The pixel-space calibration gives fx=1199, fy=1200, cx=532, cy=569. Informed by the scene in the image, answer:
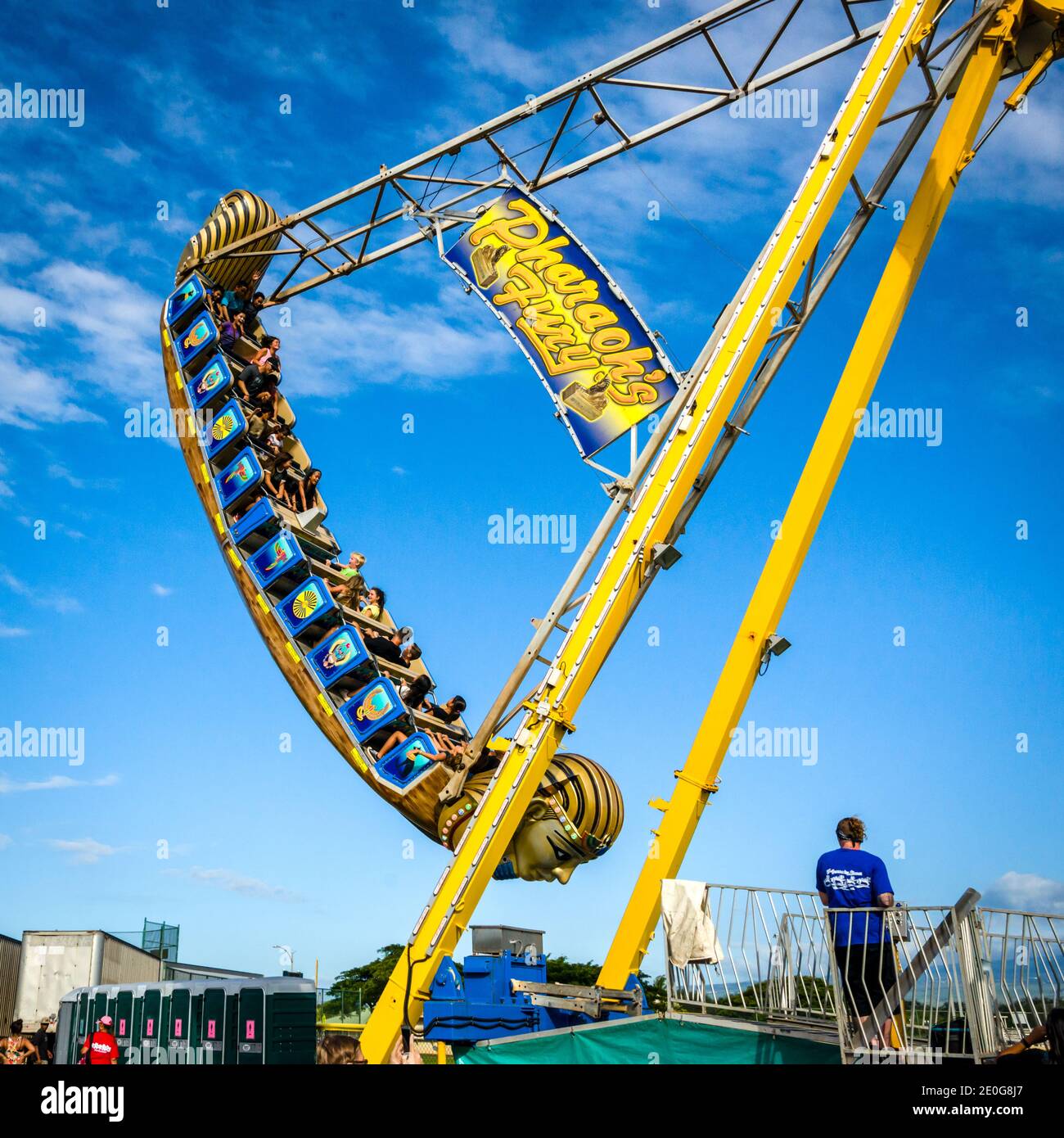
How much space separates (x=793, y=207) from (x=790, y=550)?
11.3 feet

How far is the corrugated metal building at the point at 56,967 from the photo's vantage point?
19.0 m

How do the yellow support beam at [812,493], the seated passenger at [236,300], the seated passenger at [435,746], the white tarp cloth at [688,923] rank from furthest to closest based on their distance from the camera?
1. the seated passenger at [236,300]
2. the seated passenger at [435,746]
3. the yellow support beam at [812,493]
4. the white tarp cloth at [688,923]

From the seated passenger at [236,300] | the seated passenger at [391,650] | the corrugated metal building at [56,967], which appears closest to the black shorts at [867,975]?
the seated passenger at [391,650]

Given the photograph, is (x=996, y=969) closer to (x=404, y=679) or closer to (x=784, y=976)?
(x=784, y=976)

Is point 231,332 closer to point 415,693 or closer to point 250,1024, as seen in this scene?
point 415,693

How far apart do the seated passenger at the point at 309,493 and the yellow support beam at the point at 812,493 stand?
329 inches

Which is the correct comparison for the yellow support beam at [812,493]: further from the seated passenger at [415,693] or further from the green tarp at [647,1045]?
the seated passenger at [415,693]

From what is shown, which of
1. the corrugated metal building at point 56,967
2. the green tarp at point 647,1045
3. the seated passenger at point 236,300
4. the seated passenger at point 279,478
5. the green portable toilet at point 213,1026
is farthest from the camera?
the corrugated metal building at point 56,967

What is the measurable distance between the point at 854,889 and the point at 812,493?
4.03 m

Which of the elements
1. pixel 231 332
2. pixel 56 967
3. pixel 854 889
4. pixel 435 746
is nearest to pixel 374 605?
pixel 435 746

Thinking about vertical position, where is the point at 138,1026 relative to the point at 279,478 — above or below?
below

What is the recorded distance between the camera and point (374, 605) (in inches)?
663

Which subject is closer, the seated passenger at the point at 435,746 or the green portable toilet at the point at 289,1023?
the green portable toilet at the point at 289,1023
